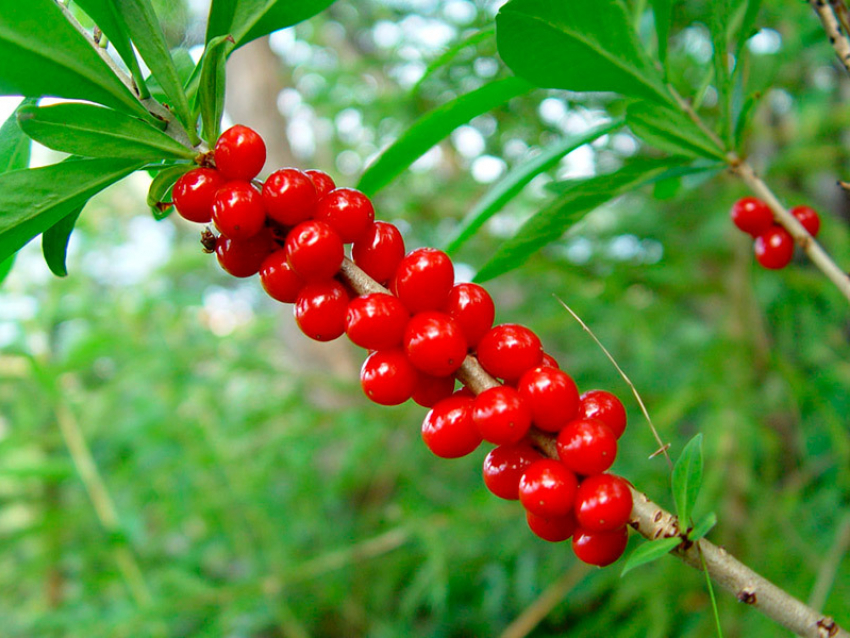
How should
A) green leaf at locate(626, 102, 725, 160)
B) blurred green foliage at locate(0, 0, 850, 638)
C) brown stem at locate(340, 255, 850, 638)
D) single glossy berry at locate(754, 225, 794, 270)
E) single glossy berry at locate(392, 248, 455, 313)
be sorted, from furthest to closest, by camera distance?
blurred green foliage at locate(0, 0, 850, 638) < single glossy berry at locate(754, 225, 794, 270) < green leaf at locate(626, 102, 725, 160) < single glossy berry at locate(392, 248, 455, 313) < brown stem at locate(340, 255, 850, 638)

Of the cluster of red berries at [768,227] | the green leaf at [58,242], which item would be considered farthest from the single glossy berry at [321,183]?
the cluster of red berries at [768,227]

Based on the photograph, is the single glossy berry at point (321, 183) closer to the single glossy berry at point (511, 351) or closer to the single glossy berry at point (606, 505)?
the single glossy berry at point (511, 351)

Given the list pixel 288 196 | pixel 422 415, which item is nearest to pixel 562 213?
pixel 288 196

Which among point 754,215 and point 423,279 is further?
point 754,215

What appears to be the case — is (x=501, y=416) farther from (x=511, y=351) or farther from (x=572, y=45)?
(x=572, y=45)

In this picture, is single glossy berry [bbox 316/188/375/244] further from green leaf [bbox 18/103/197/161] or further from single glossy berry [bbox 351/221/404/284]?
green leaf [bbox 18/103/197/161]

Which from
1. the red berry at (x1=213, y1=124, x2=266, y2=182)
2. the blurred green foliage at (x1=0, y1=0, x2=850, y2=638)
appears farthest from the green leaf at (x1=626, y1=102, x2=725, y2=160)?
the blurred green foliage at (x1=0, y1=0, x2=850, y2=638)

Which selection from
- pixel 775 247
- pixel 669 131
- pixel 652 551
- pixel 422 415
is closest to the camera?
pixel 652 551

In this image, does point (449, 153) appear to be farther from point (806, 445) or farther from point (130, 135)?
point (130, 135)
